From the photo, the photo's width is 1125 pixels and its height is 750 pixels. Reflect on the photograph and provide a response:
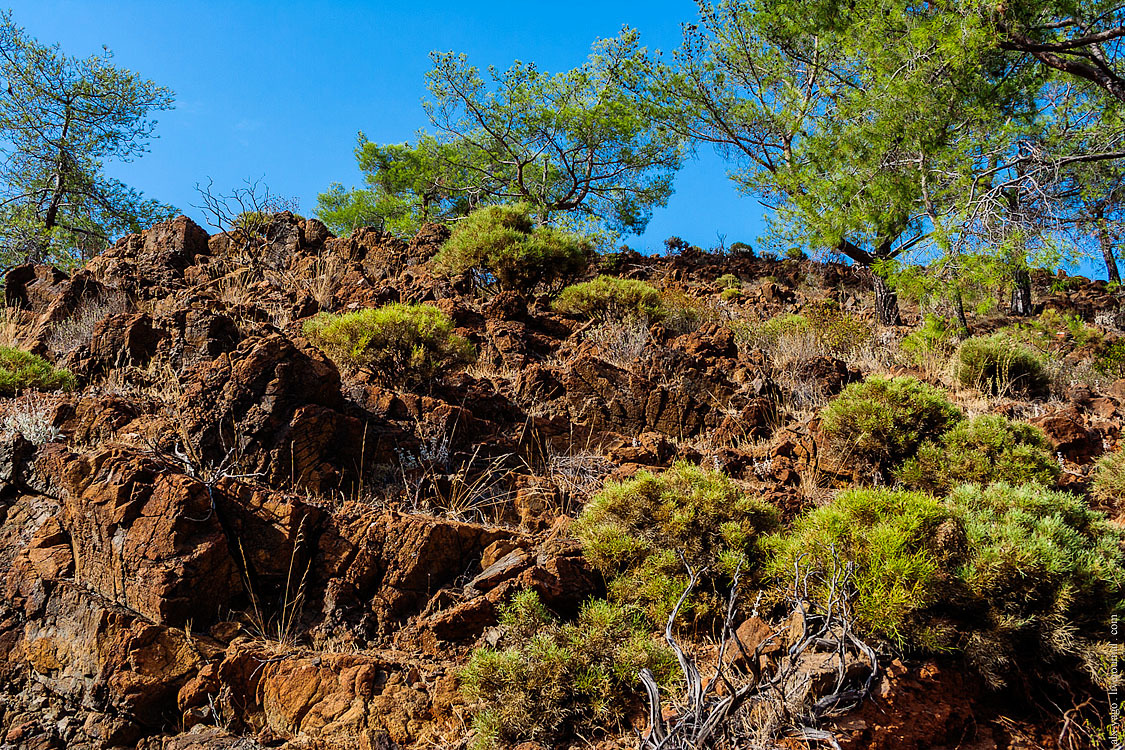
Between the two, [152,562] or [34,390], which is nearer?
[152,562]

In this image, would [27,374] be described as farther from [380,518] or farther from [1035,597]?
[1035,597]

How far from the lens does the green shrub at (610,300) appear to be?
378 inches

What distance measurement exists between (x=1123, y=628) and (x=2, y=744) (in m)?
→ 5.17

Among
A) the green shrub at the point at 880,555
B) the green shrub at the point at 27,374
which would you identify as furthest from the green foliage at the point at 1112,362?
the green shrub at the point at 27,374

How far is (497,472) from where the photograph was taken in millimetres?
5426

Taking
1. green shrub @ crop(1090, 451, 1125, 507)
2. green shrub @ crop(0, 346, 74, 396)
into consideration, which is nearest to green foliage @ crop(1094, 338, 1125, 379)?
green shrub @ crop(1090, 451, 1125, 507)

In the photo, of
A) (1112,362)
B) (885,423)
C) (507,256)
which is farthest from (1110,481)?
(507,256)

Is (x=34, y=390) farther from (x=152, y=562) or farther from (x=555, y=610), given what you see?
(x=555, y=610)

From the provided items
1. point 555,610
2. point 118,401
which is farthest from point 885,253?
point 118,401

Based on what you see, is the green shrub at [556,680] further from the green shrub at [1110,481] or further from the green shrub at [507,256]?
the green shrub at [507,256]

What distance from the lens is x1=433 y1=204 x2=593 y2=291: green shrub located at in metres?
10.6

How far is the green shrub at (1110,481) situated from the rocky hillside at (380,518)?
1.8 inches

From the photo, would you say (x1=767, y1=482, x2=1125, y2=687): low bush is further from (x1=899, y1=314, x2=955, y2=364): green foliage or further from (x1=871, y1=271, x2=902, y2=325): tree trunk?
(x1=871, y1=271, x2=902, y2=325): tree trunk

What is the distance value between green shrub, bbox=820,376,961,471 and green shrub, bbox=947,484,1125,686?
1.94 metres
